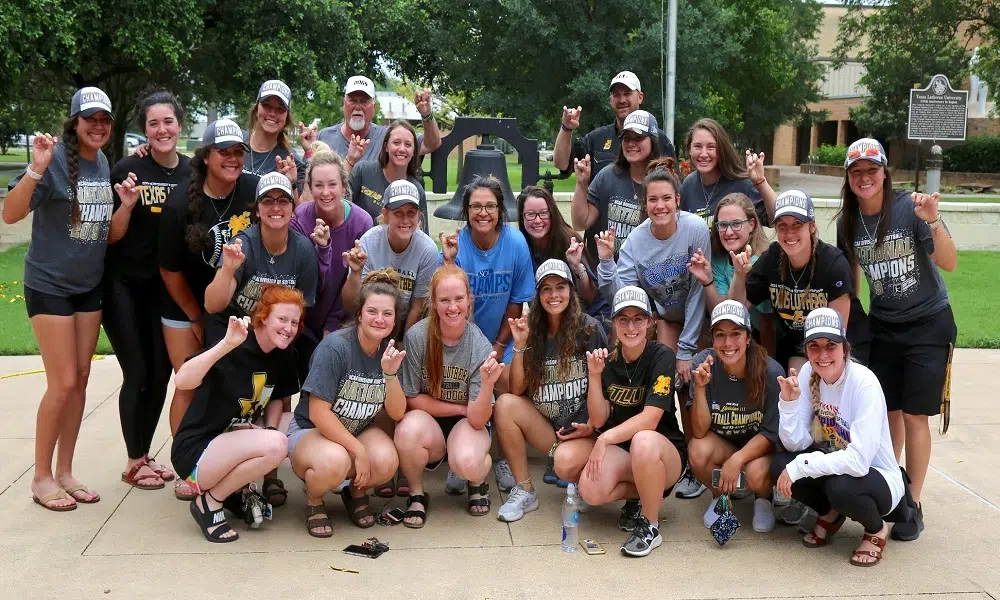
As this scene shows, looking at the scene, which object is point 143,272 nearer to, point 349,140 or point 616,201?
point 349,140

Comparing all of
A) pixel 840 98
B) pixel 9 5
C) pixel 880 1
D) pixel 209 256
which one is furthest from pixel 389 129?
pixel 840 98

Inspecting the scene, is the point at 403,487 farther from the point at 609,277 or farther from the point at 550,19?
the point at 550,19

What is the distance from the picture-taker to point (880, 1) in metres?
28.8

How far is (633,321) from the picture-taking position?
4344 mm

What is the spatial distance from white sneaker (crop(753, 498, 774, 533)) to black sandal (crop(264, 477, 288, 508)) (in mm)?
2290

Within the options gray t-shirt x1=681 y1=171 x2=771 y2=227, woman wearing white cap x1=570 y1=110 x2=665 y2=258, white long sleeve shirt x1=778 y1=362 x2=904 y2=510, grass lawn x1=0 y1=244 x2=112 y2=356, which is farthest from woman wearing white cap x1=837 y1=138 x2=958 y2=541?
grass lawn x1=0 y1=244 x2=112 y2=356

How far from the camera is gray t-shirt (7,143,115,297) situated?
441cm

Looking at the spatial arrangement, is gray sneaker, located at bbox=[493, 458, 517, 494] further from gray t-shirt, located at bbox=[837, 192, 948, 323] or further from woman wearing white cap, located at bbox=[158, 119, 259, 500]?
gray t-shirt, located at bbox=[837, 192, 948, 323]

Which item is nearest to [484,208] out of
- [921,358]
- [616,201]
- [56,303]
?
[616,201]

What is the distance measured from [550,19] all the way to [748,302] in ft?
64.3

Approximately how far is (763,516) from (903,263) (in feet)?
4.39

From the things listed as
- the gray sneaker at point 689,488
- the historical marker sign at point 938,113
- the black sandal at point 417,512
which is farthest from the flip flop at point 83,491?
the historical marker sign at point 938,113

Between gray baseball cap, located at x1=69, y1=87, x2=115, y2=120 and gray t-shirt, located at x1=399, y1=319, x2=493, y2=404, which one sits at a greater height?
gray baseball cap, located at x1=69, y1=87, x2=115, y2=120

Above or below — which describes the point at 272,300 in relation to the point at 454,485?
above
